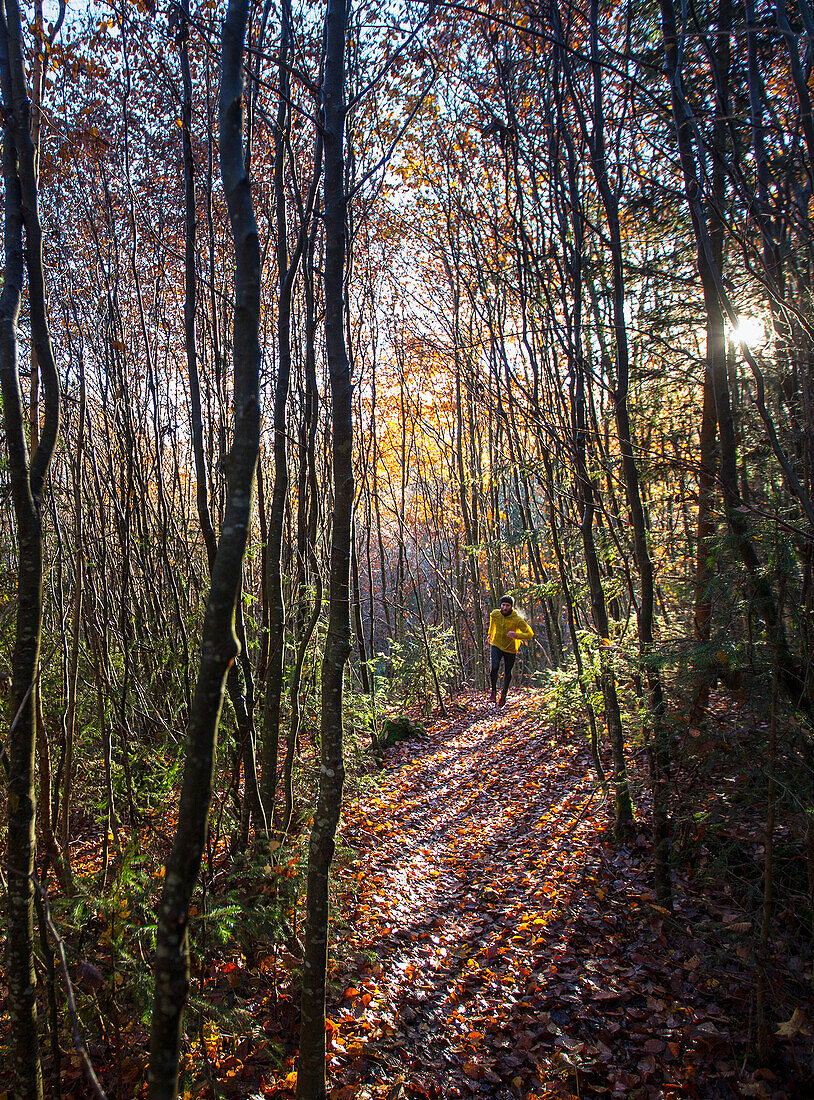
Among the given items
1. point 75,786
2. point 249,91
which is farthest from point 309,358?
point 75,786

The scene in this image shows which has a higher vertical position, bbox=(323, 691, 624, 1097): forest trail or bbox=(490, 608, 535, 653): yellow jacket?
bbox=(490, 608, 535, 653): yellow jacket

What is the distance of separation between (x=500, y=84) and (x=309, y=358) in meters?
3.05

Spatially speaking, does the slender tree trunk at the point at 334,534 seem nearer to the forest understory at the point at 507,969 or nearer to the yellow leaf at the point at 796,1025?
the forest understory at the point at 507,969

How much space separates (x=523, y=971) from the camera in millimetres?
3570

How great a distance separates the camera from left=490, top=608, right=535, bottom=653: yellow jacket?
347 inches

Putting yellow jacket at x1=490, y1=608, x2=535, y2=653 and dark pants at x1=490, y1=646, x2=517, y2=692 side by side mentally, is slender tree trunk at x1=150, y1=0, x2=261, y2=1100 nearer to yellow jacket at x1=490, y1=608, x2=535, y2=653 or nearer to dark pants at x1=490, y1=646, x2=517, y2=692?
yellow jacket at x1=490, y1=608, x2=535, y2=653

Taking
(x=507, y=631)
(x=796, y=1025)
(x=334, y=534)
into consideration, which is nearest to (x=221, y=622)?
(x=334, y=534)

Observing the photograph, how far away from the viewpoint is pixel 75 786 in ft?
18.0

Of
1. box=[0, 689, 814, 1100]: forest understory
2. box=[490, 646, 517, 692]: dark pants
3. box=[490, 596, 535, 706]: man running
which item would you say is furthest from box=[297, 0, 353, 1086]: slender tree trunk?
box=[490, 646, 517, 692]: dark pants

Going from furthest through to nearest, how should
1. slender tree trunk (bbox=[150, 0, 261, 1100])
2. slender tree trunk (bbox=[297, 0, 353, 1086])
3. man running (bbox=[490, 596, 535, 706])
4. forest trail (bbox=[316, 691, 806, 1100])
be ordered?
man running (bbox=[490, 596, 535, 706]) < forest trail (bbox=[316, 691, 806, 1100]) < slender tree trunk (bbox=[297, 0, 353, 1086]) < slender tree trunk (bbox=[150, 0, 261, 1100])

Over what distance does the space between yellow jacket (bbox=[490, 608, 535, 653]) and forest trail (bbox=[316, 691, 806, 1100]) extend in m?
3.12

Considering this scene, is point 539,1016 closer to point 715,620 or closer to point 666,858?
point 666,858

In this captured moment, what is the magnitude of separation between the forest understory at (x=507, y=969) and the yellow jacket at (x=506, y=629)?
3884 millimetres

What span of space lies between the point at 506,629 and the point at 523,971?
18.4ft
